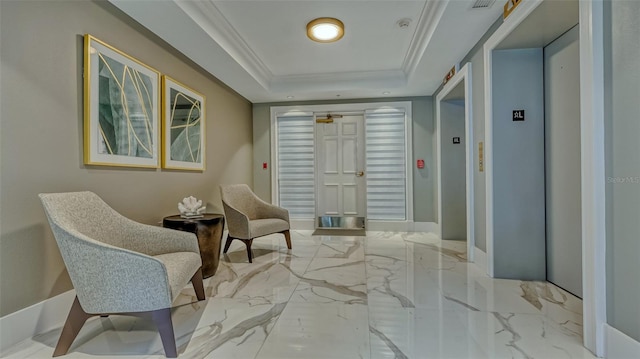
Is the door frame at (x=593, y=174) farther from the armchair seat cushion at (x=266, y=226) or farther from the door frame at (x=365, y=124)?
the door frame at (x=365, y=124)

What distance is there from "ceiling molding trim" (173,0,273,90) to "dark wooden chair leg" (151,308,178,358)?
2.16 meters

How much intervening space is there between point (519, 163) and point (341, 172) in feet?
9.52

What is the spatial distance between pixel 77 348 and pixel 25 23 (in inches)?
72.6

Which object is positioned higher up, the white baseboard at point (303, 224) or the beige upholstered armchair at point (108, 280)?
the beige upholstered armchair at point (108, 280)

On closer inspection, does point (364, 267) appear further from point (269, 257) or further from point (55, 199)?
point (55, 199)

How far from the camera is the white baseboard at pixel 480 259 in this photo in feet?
8.59

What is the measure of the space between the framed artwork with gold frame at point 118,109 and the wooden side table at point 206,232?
0.59 metres

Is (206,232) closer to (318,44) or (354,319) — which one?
(354,319)

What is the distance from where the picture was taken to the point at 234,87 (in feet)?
13.5

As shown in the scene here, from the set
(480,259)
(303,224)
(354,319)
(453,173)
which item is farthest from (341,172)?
(354,319)

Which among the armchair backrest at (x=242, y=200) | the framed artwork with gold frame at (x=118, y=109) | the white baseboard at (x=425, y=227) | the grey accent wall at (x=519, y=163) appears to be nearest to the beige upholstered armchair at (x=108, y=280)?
the framed artwork with gold frame at (x=118, y=109)

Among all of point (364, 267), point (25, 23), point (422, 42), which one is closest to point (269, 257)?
point (364, 267)

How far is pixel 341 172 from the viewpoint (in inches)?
196

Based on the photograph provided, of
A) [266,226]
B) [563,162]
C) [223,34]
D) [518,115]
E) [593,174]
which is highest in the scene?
[223,34]
